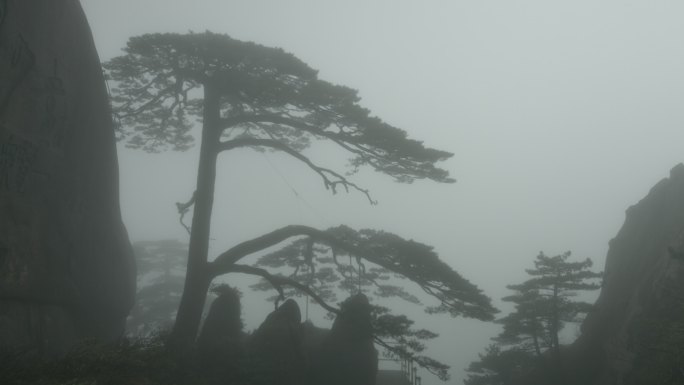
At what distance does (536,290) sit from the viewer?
21.1 m

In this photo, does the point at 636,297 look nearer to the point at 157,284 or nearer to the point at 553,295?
the point at 553,295

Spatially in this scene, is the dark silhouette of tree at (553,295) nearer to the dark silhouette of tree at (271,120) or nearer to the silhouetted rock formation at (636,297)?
the silhouetted rock formation at (636,297)

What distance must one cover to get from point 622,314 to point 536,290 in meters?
3.79

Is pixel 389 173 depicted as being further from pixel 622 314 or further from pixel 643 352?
pixel 622 314

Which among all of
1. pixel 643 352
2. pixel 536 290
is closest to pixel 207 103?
pixel 643 352

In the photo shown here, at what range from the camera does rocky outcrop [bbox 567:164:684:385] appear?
13930mm

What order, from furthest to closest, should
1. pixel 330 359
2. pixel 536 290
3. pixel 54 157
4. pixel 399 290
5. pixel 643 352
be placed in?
pixel 536 290 → pixel 399 290 → pixel 330 359 → pixel 643 352 → pixel 54 157

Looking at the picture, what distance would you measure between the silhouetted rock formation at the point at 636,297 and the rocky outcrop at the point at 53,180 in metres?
15.6

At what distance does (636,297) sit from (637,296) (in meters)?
0.09

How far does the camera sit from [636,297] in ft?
55.8

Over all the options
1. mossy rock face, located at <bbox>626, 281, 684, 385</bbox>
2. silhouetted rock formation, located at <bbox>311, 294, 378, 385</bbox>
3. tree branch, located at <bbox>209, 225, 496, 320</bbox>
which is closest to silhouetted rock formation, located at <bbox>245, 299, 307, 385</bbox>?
silhouetted rock formation, located at <bbox>311, 294, 378, 385</bbox>

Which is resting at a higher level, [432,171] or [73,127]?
[73,127]

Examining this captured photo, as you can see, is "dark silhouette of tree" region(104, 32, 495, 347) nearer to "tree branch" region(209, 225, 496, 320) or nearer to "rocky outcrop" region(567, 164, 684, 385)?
"tree branch" region(209, 225, 496, 320)

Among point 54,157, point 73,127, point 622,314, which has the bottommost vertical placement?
point 622,314
